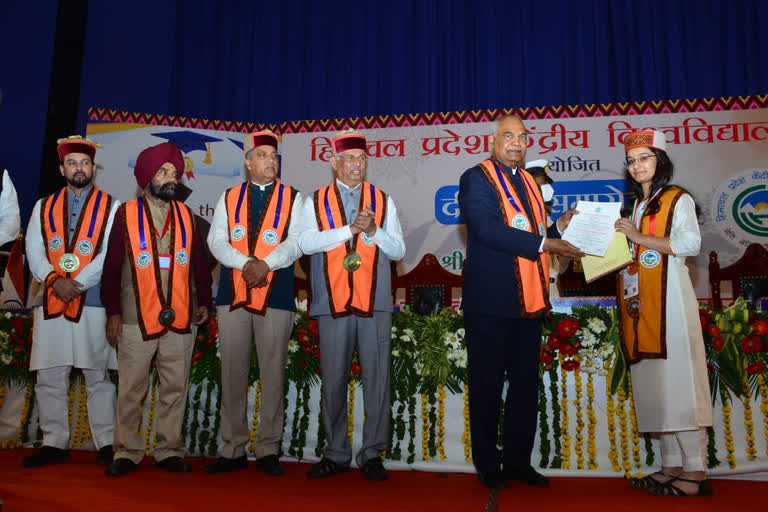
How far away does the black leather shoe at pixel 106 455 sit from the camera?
3152mm

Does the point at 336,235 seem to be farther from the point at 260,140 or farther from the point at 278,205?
the point at 260,140

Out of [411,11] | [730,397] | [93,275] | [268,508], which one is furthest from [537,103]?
[268,508]

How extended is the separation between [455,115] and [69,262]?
15.2ft

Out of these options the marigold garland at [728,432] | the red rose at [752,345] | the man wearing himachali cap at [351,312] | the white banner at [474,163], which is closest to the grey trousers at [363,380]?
the man wearing himachali cap at [351,312]

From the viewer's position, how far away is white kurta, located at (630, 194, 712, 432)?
257cm

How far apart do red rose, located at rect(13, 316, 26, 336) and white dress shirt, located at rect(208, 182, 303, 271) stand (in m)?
1.39

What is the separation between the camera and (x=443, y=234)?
6.63 meters

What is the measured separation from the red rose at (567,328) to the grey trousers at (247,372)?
1339 mm

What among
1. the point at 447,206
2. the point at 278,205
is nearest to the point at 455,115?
the point at 447,206

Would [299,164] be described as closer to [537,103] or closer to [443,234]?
[443,234]

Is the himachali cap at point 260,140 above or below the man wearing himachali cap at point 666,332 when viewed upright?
above

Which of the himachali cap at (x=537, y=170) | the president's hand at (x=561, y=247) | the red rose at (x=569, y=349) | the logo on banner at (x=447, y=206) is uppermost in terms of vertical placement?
the logo on banner at (x=447, y=206)

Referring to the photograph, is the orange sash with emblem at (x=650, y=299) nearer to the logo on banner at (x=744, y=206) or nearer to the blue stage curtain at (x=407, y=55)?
the logo on banner at (x=744, y=206)

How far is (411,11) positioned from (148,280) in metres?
5.78
